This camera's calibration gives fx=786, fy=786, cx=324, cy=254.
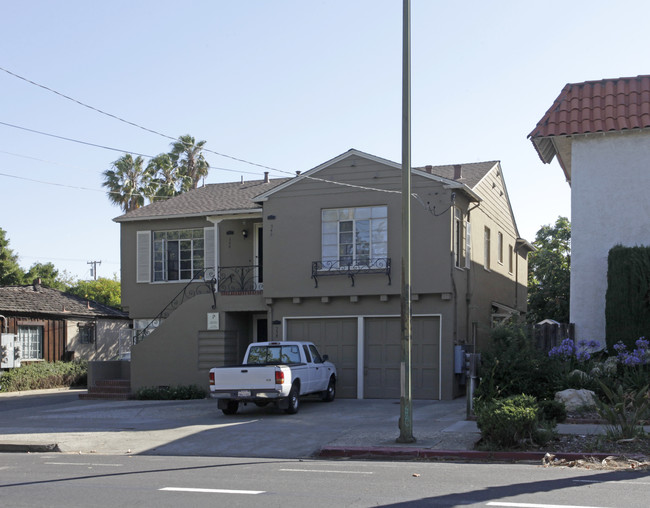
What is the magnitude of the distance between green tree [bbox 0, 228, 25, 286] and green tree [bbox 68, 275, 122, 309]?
19.4 meters

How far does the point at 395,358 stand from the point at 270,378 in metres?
5.24

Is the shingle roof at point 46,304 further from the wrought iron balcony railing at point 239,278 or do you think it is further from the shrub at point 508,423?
the shrub at point 508,423

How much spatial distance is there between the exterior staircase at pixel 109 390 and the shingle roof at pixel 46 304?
6.64 m

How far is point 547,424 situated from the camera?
42.0 feet

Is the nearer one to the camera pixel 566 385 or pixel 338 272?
pixel 566 385

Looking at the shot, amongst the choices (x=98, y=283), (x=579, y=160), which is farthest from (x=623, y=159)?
(x=98, y=283)

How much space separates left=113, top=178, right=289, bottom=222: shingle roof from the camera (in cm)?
2517

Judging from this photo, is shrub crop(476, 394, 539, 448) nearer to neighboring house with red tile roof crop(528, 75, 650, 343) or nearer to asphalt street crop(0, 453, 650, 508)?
asphalt street crop(0, 453, 650, 508)

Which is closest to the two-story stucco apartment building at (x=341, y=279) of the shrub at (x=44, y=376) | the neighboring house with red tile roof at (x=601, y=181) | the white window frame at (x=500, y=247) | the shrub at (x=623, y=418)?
the white window frame at (x=500, y=247)

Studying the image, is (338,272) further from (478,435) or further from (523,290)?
(523,290)

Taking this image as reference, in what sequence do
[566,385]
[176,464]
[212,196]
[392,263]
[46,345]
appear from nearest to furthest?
[176,464] → [566,385] → [392,263] → [212,196] → [46,345]

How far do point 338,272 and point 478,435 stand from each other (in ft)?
29.5

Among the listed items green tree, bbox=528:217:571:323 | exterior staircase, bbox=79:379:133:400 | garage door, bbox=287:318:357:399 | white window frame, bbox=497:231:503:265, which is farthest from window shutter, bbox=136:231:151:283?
green tree, bbox=528:217:571:323

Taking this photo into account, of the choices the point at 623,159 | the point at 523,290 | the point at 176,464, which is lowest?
the point at 176,464
